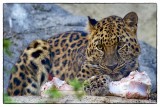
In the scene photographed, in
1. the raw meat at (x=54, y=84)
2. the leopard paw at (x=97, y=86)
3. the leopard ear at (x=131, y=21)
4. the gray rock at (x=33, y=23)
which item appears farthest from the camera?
the gray rock at (x=33, y=23)

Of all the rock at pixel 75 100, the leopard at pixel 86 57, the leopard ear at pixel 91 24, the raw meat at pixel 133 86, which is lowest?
the rock at pixel 75 100

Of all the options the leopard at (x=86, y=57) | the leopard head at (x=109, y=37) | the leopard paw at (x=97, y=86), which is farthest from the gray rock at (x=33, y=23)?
the leopard paw at (x=97, y=86)

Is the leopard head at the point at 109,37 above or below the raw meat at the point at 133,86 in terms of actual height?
above

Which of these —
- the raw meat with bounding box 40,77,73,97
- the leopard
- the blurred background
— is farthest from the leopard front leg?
the blurred background

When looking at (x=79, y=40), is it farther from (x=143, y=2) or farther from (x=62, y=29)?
(x=143, y=2)

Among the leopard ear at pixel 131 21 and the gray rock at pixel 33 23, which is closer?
the leopard ear at pixel 131 21

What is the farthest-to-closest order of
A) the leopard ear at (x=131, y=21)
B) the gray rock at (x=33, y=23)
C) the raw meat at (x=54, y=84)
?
the gray rock at (x=33, y=23) → the leopard ear at (x=131, y=21) → the raw meat at (x=54, y=84)

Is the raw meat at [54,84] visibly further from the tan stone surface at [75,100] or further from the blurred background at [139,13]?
the blurred background at [139,13]

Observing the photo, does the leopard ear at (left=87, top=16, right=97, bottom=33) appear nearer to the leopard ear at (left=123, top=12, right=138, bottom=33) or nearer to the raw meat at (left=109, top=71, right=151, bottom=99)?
the leopard ear at (left=123, top=12, right=138, bottom=33)
